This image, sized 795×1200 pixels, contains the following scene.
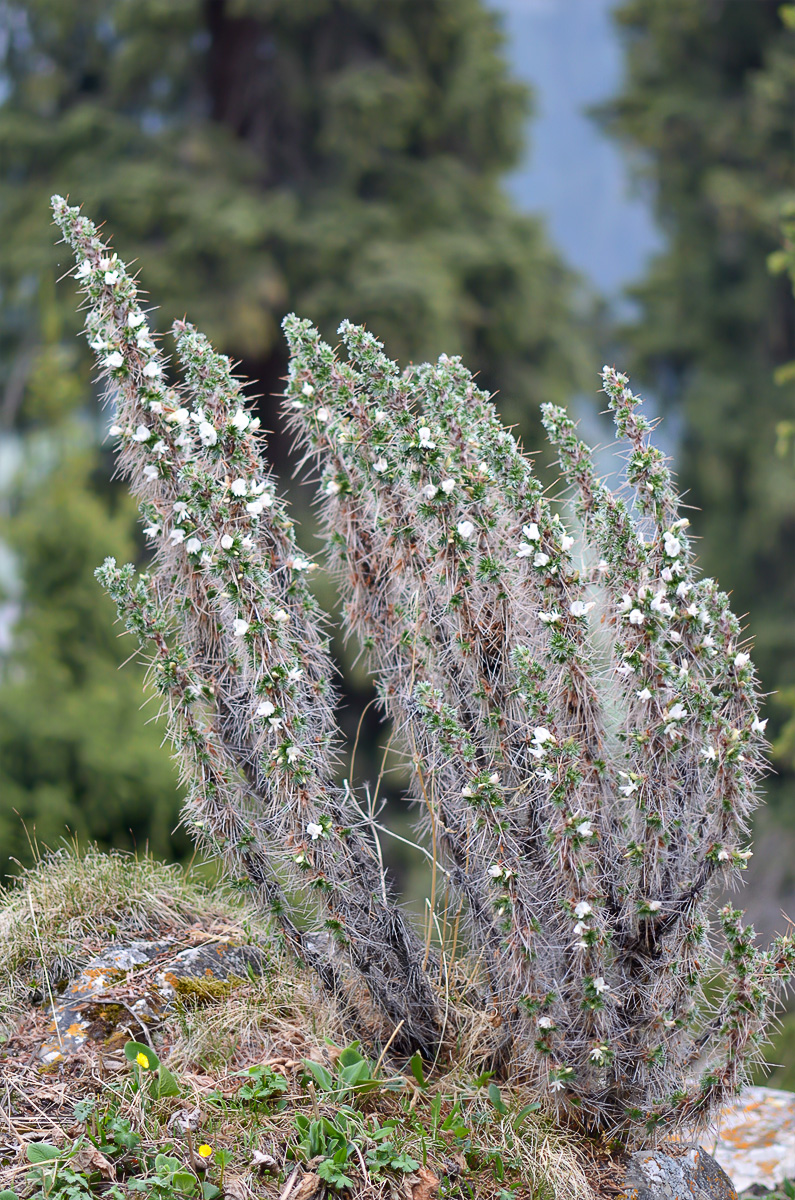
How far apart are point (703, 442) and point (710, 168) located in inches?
116

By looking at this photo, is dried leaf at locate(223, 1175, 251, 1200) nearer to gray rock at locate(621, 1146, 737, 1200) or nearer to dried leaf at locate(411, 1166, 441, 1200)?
dried leaf at locate(411, 1166, 441, 1200)

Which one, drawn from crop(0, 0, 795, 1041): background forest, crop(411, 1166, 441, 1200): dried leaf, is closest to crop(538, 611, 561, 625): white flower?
crop(411, 1166, 441, 1200): dried leaf

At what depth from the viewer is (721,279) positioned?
11.1 m

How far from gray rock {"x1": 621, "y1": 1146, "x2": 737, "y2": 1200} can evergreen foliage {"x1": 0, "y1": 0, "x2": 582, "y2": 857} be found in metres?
6.91

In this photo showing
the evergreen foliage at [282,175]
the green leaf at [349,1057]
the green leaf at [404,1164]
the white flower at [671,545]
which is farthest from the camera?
the evergreen foliage at [282,175]

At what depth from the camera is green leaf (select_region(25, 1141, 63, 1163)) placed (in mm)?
2031

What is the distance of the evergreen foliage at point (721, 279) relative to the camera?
33.0 ft

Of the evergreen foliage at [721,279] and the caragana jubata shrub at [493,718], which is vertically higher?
the evergreen foliage at [721,279]

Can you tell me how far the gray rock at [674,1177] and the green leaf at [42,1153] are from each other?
4.26 ft

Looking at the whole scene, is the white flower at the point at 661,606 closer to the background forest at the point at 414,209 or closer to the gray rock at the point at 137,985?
the gray rock at the point at 137,985

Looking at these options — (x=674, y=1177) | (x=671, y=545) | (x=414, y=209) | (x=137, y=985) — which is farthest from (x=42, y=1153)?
(x=414, y=209)

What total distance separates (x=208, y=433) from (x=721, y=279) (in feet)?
33.6

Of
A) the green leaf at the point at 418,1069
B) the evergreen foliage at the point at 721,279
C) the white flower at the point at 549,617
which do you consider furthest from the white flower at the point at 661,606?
the evergreen foliage at the point at 721,279

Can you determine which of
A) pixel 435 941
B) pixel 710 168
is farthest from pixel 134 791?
pixel 710 168
